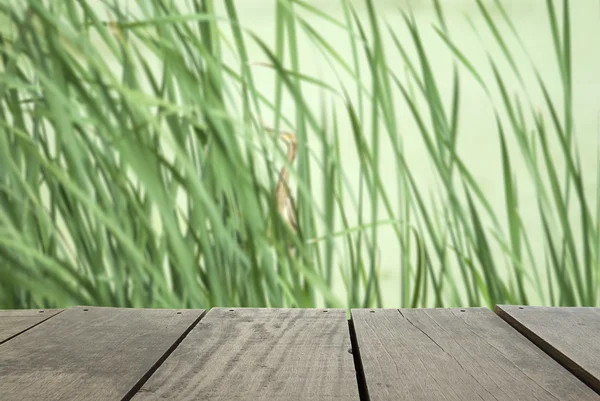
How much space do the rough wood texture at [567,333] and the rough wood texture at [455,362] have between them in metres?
0.01

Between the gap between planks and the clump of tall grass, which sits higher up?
the clump of tall grass

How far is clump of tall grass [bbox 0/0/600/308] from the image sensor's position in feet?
5.47

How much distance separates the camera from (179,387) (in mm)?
464

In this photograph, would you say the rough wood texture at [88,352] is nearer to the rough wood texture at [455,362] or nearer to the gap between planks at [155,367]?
the gap between planks at [155,367]

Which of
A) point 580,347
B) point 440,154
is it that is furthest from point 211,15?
point 580,347

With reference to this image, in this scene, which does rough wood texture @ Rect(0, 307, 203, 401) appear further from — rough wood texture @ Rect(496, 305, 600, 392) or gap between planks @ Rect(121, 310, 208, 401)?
rough wood texture @ Rect(496, 305, 600, 392)

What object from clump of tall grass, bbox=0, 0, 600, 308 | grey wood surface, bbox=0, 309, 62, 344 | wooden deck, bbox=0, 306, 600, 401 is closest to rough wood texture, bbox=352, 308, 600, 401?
wooden deck, bbox=0, 306, 600, 401

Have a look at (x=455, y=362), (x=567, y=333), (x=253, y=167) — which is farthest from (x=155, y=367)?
(x=253, y=167)

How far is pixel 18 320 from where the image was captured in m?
0.71

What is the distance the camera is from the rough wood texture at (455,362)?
0.46 metres

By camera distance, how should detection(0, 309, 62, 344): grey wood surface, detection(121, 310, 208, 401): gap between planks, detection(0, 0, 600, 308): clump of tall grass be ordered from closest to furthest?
detection(121, 310, 208, 401): gap between planks
detection(0, 309, 62, 344): grey wood surface
detection(0, 0, 600, 308): clump of tall grass

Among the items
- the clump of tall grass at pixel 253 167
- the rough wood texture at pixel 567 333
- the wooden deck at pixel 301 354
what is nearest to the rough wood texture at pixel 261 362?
the wooden deck at pixel 301 354

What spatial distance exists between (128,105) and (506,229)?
1.04 m

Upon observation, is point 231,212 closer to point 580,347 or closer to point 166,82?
point 166,82
